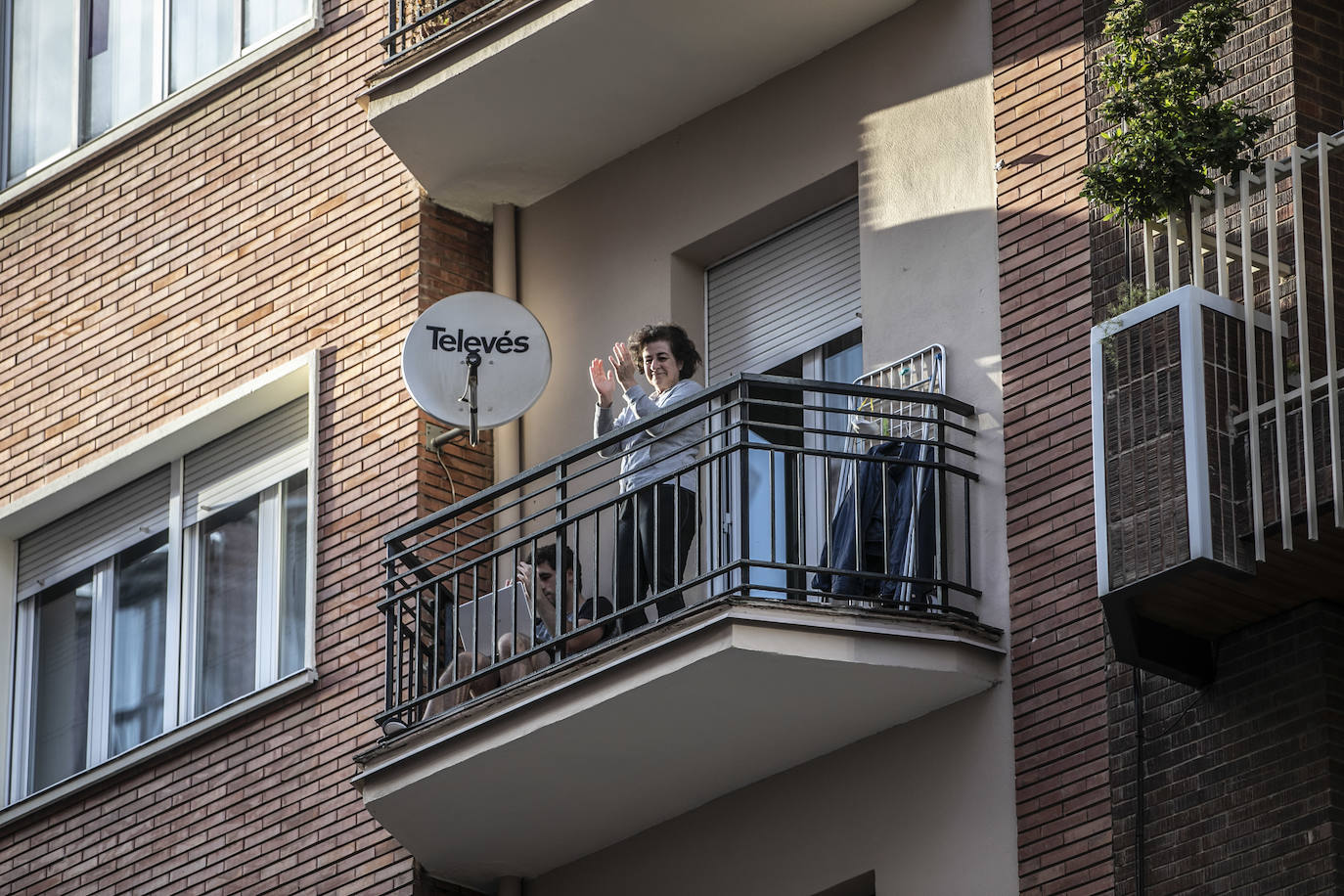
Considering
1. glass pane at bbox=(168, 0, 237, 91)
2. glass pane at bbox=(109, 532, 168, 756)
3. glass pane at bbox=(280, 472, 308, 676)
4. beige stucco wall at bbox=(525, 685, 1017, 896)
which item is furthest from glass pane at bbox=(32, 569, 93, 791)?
beige stucco wall at bbox=(525, 685, 1017, 896)

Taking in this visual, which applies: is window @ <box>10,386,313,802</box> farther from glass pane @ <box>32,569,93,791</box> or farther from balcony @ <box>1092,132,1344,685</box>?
balcony @ <box>1092,132,1344,685</box>

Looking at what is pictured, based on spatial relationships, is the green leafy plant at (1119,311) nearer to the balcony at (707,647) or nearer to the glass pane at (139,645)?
the balcony at (707,647)

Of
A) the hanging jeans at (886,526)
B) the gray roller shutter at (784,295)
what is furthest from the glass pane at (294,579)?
the hanging jeans at (886,526)

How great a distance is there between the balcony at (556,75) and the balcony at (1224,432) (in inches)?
128

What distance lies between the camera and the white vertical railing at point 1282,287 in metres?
10.5

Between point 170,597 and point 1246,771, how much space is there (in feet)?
24.0

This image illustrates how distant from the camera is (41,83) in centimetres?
1828

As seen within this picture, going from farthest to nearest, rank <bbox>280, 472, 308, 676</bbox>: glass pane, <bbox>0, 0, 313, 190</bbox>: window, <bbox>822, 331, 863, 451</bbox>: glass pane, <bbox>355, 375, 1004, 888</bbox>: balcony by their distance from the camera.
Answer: <bbox>0, 0, 313, 190</bbox>: window → <bbox>280, 472, 308, 676</bbox>: glass pane → <bbox>822, 331, 863, 451</bbox>: glass pane → <bbox>355, 375, 1004, 888</bbox>: balcony

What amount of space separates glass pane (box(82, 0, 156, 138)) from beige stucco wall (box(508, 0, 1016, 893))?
Answer: 319 cm

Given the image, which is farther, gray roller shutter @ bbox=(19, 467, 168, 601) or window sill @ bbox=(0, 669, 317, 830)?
gray roller shutter @ bbox=(19, 467, 168, 601)

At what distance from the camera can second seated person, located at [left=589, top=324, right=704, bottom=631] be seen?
1288 cm

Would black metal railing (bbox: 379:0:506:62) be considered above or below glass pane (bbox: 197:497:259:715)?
above

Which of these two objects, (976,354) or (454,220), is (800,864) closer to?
(976,354)

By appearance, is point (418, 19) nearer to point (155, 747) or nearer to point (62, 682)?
point (155, 747)
